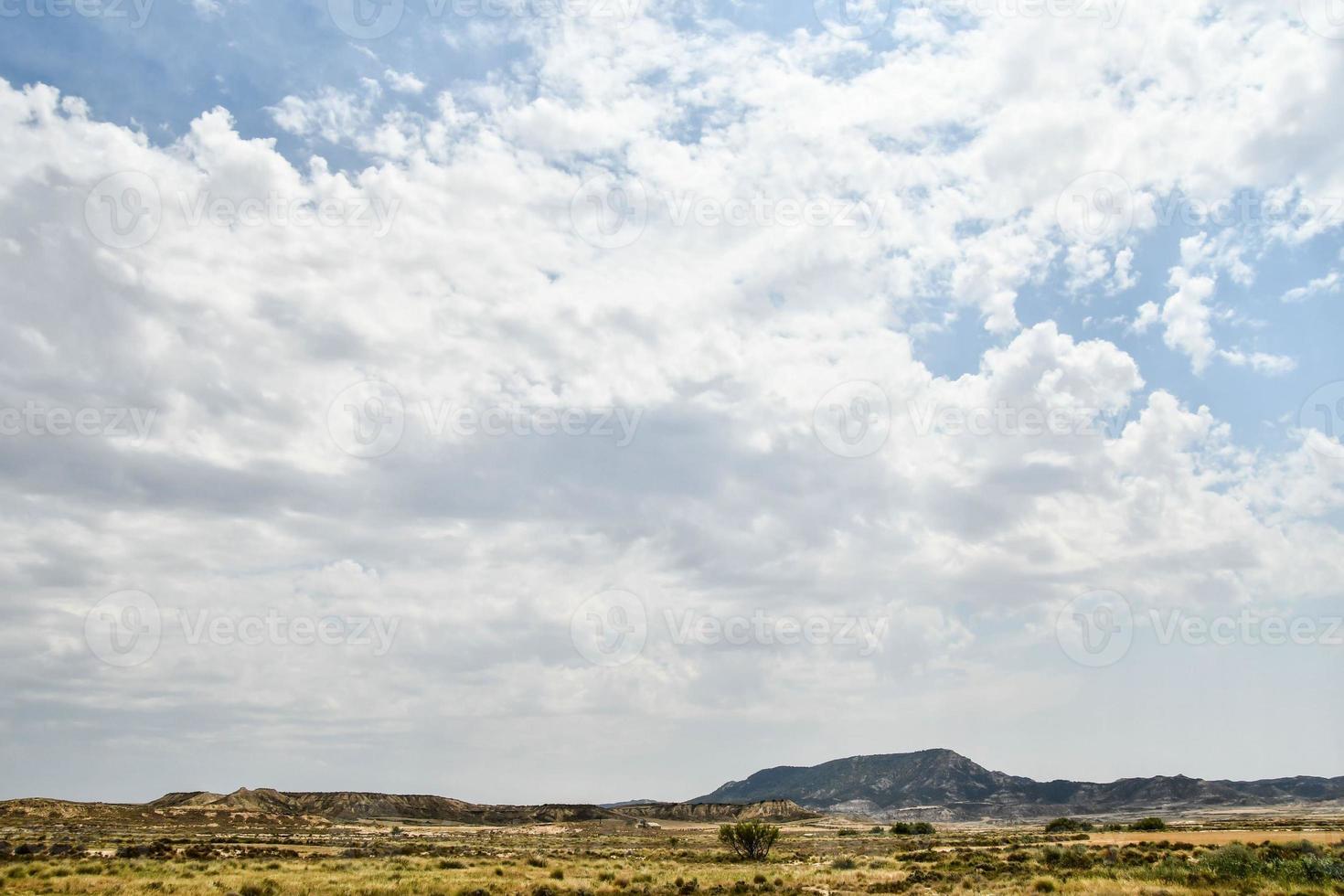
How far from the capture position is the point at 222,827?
85688 mm

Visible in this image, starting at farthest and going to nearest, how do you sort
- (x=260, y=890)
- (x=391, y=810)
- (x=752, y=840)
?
(x=391, y=810)
(x=752, y=840)
(x=260, y=890)

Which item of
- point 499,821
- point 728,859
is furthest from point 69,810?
point 728,859

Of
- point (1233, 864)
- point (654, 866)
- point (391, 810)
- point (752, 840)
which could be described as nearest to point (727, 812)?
point (391, 810)

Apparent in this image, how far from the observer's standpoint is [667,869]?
4600 cm

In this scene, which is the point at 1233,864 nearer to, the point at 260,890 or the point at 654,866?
the point at 654,866

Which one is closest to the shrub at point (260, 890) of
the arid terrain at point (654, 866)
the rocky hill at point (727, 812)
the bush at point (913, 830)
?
the arid terrain at point (654, 866)

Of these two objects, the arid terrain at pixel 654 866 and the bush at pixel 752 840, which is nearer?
the arid terrain at pixel 654 866

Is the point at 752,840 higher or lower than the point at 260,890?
lower

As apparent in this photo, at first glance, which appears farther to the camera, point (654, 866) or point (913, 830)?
point (913, 830)

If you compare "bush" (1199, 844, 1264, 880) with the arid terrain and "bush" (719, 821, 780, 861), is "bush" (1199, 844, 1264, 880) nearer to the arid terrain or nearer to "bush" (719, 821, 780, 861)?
the arid terrain

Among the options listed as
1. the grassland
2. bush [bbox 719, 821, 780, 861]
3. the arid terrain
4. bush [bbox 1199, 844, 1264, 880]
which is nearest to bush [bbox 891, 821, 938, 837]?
the arid terrain

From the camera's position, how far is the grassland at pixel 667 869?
33656 mm

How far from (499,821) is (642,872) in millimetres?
119581

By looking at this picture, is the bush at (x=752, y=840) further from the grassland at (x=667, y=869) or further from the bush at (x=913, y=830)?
the bush at (x=913, y=830)
